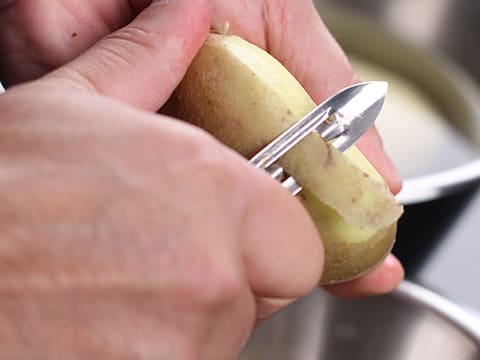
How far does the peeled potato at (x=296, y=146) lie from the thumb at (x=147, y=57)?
0.02 meters

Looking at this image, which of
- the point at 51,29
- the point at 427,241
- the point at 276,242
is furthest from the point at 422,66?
the point at 276,242

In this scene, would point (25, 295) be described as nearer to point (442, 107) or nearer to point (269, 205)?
point (269, 205)

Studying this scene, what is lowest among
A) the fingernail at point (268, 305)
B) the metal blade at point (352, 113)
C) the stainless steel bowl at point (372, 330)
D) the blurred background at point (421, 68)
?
the blurred background at point (421, 68)

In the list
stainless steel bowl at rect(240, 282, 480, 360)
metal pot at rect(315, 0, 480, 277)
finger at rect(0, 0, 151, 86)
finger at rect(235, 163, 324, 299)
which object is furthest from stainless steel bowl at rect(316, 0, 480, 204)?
finger at rect(235, 163, 324, 299)

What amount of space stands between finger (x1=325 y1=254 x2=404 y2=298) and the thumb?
0.84 ft

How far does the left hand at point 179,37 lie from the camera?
1.71 ft

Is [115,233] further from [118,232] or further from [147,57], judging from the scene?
[147,57]

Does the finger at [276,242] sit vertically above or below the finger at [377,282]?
above

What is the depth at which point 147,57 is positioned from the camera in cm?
50

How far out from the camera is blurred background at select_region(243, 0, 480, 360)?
80 centimetres

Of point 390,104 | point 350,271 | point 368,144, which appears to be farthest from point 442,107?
point 350,271

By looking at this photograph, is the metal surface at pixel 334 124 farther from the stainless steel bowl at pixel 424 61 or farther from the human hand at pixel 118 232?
the stainless steel bowl at pixel 424 61

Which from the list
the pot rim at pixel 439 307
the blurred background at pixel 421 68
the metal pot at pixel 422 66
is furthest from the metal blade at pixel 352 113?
the metal pot at pixel 422 66

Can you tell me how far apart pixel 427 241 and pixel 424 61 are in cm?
70
